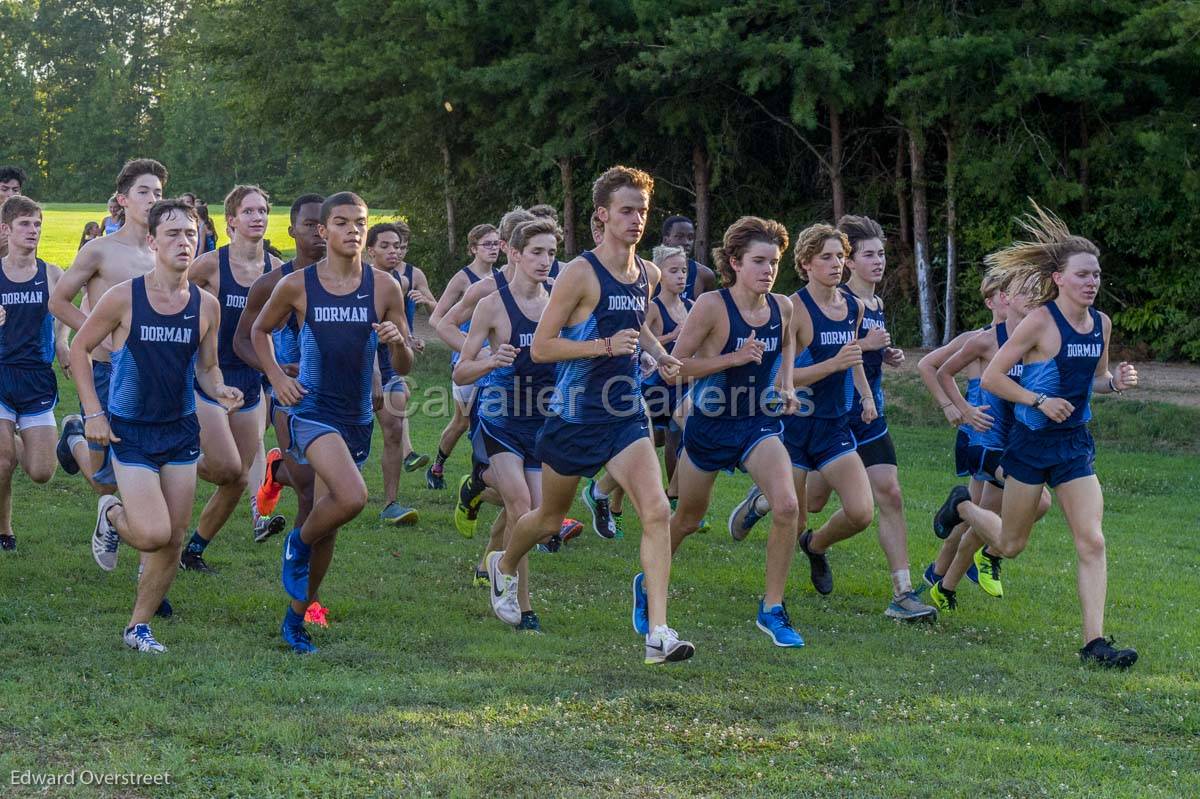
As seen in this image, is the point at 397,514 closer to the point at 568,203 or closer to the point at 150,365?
the point at 150,365

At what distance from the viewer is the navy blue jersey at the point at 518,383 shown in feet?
27.4

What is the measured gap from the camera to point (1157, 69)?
17984 mm

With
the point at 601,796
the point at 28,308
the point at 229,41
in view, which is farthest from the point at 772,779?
the point at 229,41

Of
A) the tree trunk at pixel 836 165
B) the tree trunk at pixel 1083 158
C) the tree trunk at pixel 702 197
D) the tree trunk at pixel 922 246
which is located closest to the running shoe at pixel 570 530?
the tree trunk at pixel 1083 158

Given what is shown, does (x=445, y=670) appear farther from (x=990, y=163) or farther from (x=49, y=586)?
(x=990, y=163)

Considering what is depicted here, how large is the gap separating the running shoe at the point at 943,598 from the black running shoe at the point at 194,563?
15.1 feet

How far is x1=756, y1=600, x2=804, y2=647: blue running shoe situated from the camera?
765cm

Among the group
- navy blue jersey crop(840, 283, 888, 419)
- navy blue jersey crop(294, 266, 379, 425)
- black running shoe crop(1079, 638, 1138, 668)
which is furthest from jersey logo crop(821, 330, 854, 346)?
navy blue jersey crop(294, 266, 379, 425)

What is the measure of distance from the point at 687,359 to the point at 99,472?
375 cm

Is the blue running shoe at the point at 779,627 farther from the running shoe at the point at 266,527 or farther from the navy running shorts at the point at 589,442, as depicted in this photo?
the running shoe at the point at 266,527

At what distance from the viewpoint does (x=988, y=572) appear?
9.12 m

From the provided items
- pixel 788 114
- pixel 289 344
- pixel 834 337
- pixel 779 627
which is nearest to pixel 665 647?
pixel 779 627

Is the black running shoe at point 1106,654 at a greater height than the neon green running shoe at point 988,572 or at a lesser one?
lesser

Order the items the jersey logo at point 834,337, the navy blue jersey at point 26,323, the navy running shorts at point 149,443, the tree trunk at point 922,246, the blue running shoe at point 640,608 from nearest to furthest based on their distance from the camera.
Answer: the navy running shorts at point 149,443 < the blue running shoe at point 640,608 < the jersey logo at point 834,337 < the navy blue jersey at point 26,323 < the tree trunk at point 922,246
